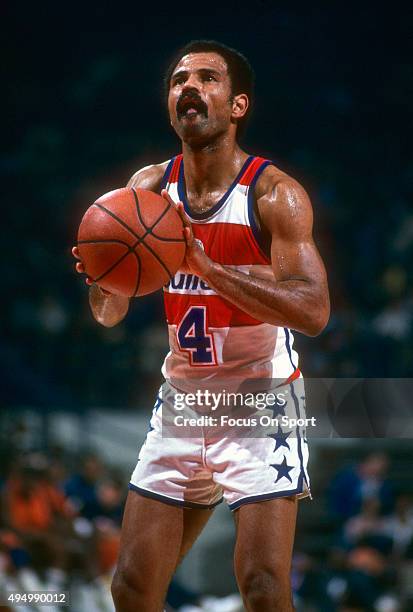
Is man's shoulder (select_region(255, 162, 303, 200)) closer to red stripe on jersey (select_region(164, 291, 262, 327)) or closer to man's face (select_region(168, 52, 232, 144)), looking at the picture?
man's face (select_region(168, 52, 232, 144))

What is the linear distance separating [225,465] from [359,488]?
10.2ft

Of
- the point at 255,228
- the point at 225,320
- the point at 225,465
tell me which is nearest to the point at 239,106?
the point at 255,228

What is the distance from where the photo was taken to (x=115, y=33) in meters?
5.79

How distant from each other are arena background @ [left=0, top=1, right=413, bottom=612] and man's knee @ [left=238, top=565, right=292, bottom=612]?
2316 millimetres

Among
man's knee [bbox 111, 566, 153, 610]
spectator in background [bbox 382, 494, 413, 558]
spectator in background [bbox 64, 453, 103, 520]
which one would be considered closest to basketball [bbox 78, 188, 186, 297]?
man's knee [bbox 111, 566, 153, 610]

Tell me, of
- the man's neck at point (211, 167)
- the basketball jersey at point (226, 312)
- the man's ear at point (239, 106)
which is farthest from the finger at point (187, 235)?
the man's ear at point (239, 106)

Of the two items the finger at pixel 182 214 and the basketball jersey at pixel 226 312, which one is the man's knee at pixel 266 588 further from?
the finger at pixel 182 214

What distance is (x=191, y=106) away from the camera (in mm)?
2938

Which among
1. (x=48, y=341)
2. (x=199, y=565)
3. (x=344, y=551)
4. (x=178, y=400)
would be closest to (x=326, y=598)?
(x=344, y=551)

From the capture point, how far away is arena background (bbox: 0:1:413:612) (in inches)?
204

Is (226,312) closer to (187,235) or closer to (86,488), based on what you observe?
(187,235)

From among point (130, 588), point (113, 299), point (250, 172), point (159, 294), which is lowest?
point (130, 588)

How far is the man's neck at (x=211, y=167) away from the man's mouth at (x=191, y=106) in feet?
0.36

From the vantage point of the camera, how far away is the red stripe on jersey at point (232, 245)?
2869 millimetres
